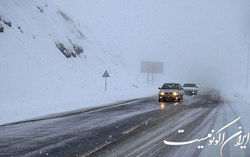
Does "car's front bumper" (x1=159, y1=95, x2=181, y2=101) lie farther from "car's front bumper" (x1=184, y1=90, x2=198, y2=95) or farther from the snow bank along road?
the snow bank along road

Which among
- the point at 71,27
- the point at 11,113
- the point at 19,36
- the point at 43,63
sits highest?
the point at 71,27

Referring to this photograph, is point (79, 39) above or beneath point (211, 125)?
above

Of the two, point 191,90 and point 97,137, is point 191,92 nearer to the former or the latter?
point 191,90

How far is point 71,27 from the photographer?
59.6 meters

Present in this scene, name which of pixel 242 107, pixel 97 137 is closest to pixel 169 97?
pixel 242 107

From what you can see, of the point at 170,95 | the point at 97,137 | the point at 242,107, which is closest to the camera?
the point at 97,137

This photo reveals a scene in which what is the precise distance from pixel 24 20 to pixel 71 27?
1715 centimetres

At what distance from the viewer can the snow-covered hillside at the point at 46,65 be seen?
2706 cm

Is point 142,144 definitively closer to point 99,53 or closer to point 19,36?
point 19,36

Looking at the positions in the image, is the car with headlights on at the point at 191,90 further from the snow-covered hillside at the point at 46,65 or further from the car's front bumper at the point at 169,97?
the car's front bumper at the point at 169,97

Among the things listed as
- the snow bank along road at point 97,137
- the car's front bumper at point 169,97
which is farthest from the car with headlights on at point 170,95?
the snow bank along road at point 97,137

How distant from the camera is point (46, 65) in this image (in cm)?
3844

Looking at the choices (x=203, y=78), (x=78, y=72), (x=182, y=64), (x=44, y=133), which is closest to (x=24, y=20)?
(x=78, y=72)

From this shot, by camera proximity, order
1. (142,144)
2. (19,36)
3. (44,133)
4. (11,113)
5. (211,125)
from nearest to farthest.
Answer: (142,144) < (44,133) < (211,125) < (11,113) < (19,36)
